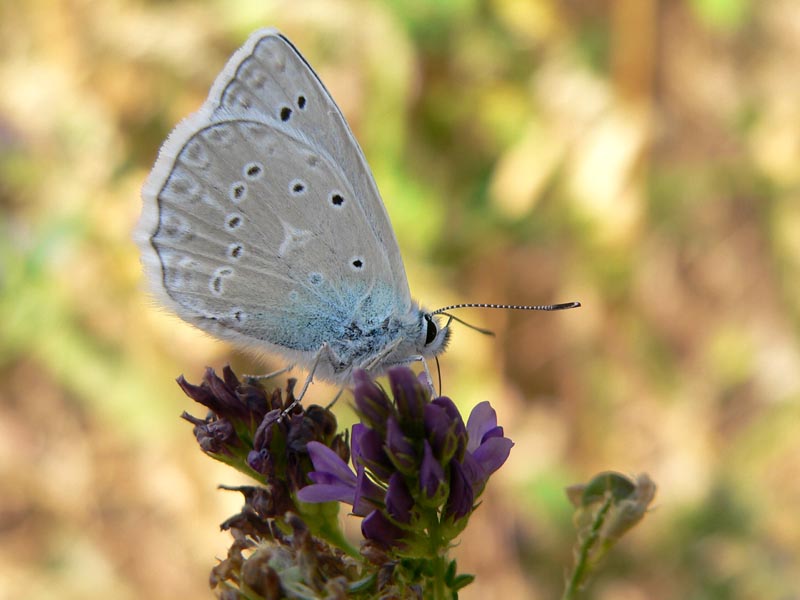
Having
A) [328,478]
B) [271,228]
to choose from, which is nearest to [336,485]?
[328,478]

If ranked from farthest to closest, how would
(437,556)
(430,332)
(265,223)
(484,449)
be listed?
1. (265,223)
2. (430,332)
3. (484,449)
4. (437,556)

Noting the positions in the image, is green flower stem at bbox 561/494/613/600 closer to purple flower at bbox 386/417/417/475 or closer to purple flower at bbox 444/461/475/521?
purple flower at bbox 444/461/475/521

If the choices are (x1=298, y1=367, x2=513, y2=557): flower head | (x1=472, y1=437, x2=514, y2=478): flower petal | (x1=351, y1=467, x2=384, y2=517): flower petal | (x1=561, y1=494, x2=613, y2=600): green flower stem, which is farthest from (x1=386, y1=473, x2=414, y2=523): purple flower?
(x1=561, y1=494, x2=613, y2=600): green flower stem

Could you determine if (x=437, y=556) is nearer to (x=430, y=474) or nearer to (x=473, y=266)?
(x=430, y=474)

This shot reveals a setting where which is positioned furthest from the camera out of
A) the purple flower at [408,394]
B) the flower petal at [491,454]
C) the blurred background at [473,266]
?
the blurred background at [473,266]

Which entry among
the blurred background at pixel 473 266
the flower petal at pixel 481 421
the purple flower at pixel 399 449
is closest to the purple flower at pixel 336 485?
the purple flower at pixel 399 449

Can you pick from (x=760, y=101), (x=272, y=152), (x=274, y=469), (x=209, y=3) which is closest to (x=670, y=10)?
(x=760, y=101)

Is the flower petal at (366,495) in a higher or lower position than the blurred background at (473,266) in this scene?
lower

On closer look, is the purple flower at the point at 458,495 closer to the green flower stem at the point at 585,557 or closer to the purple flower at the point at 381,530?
the purple flower at the point at 381,530
